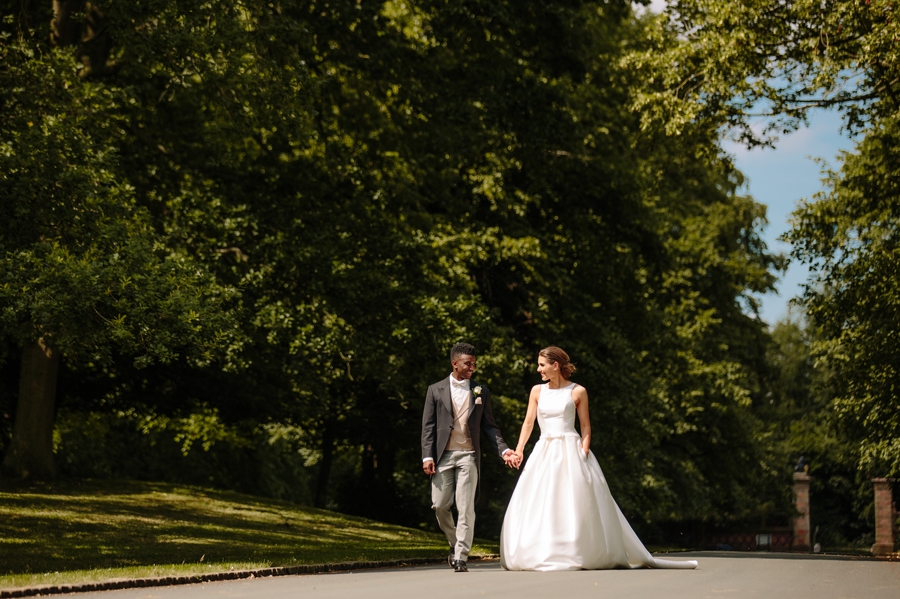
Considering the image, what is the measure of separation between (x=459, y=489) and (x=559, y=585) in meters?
2.02

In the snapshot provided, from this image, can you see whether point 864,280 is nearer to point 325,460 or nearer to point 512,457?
point 512,457

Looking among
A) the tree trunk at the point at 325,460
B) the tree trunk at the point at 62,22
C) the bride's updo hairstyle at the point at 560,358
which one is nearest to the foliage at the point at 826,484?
the tree trunk at the point at 325,460

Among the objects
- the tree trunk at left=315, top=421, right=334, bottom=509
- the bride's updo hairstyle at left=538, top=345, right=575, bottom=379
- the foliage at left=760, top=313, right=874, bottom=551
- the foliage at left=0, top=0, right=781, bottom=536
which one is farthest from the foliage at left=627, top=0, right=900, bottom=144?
the foliage at left=760, top=313, right=874, bottom=551

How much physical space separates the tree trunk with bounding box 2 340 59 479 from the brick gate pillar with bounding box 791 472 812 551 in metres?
39.0

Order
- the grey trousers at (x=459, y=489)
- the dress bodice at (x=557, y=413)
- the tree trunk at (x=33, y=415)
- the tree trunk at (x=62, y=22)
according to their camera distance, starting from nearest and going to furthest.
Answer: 1. the grey trousers at (x=459, y=489)
2. the dress bodice at (x=557, y=413)
3. the tree trunk at (x=33, y=415)
4. the tree trunk at (x=62, y=22)

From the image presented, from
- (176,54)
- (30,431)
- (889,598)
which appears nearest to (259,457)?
(30,431)

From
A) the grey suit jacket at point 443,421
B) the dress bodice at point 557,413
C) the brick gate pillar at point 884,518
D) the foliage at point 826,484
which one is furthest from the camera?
the foliage at point 826,484

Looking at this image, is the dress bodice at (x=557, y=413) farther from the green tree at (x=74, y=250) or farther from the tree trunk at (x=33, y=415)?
the tree trunk at (x=33, y=415)

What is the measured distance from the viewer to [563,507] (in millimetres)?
10609

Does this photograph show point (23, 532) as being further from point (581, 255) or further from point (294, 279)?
point (581, 255)

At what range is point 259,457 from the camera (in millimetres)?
38281

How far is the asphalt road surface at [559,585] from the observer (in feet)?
26.6

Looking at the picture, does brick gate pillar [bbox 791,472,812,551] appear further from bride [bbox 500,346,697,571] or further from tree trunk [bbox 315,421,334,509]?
bride [bbox 500,346,697,571]

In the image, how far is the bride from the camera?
1050 cm
